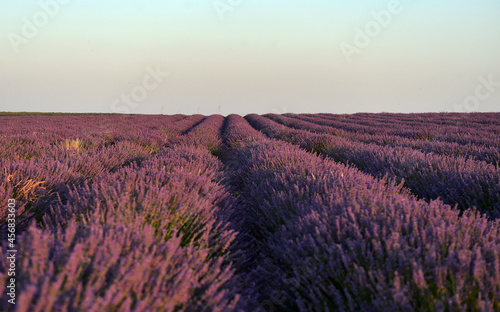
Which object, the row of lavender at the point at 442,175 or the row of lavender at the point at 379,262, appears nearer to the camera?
the row of lavender at the point at 379,262

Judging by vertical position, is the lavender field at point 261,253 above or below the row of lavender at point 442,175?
below

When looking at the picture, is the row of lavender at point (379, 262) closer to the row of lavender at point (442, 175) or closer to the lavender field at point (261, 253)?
the lavender field at point (261, 253)

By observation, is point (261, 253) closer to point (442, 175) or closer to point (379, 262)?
point (379, 262)

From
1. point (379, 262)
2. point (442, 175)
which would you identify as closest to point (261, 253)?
point (379, 262)

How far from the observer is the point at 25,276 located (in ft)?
3.44

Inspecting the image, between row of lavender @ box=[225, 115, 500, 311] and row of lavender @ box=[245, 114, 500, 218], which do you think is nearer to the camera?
row of lavender @ box=[225, 115, 500, 311]

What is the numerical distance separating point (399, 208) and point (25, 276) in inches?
74.5

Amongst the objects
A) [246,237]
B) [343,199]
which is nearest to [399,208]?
[343,199]

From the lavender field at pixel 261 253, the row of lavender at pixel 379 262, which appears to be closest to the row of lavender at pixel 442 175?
the lavender field at pixel 261 253

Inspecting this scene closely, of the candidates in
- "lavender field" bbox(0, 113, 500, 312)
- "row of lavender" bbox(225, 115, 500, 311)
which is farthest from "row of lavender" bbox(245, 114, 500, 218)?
"row of lavender" bbox(225, 115, 500, 311)

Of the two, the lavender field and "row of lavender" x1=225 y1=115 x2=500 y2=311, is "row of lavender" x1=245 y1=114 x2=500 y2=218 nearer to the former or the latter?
the lavender field

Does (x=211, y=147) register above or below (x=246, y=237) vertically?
above

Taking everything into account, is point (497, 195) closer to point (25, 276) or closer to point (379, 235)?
point (379, 235)

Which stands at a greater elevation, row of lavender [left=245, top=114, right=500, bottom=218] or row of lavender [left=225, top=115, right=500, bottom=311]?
row of lavender [left=245, top=114, right=500, bottom=218]
